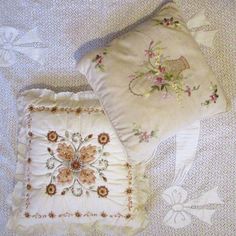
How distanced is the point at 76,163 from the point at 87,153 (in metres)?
0.04

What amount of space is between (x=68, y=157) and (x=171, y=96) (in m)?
0.33

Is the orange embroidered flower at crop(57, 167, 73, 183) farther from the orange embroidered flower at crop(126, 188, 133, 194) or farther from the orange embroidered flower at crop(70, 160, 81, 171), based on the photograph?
the orange embroidered flower at crop(126, 188, 133, 194)

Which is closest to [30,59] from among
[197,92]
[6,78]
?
[6,78]

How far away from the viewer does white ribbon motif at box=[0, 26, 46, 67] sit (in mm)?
1221

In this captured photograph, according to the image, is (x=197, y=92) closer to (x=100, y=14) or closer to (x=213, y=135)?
(x=213, y=135)

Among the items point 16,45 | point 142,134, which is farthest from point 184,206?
point 16,45

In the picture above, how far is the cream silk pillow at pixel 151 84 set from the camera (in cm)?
106

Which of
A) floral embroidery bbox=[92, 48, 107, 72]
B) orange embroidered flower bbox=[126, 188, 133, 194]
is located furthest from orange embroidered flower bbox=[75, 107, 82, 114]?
orange embroidered flower bbox=[126, 188, 133, 194]

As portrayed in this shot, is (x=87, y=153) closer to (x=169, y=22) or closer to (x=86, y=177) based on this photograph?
(x=86, y=177)

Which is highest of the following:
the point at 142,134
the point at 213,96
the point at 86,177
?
the point at 213,96

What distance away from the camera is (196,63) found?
111 centimetres

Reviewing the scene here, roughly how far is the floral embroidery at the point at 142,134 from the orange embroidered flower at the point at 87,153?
143 mm

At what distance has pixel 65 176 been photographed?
1134 millimetres

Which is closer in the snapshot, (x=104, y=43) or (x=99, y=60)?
(x=99, y=60)
